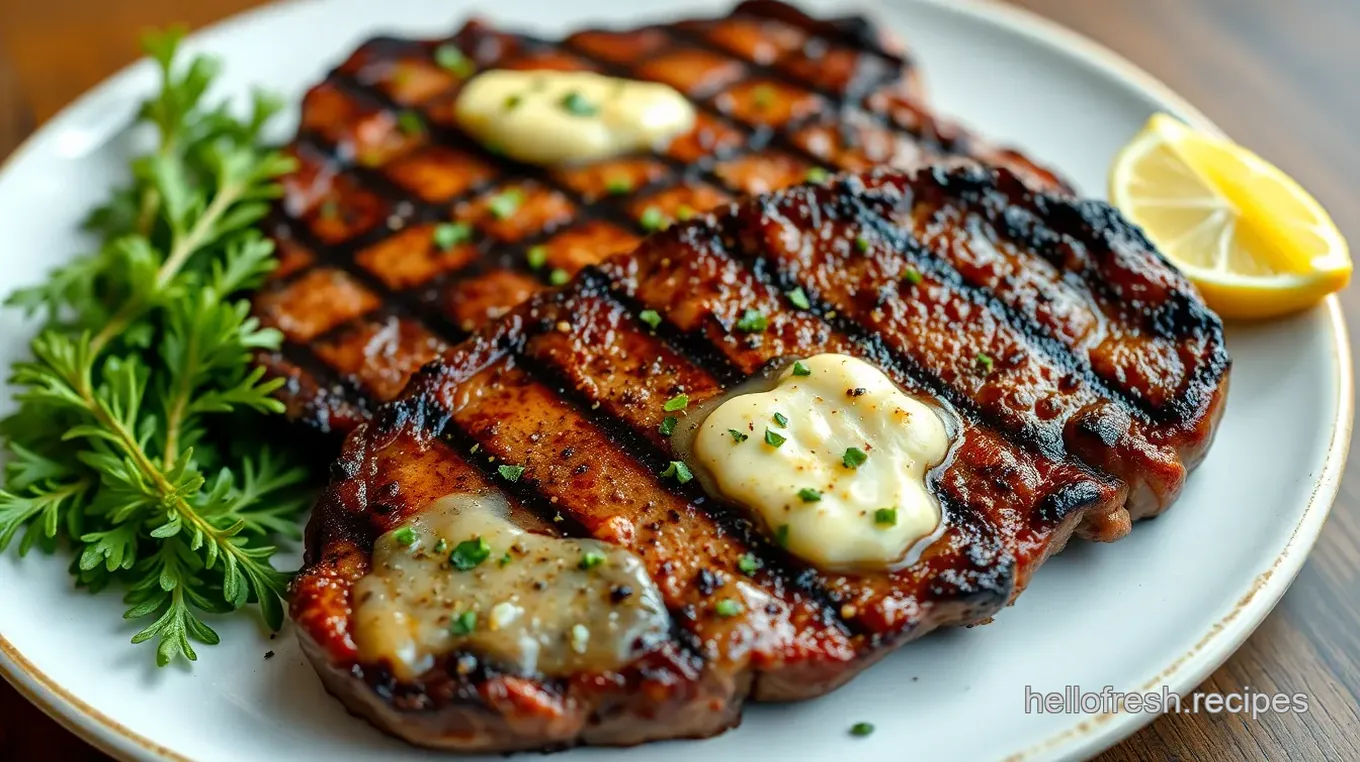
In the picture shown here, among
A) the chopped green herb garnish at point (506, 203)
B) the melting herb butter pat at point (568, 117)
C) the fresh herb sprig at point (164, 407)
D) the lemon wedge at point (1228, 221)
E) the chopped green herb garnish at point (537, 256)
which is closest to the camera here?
the fresh herb sprig at point (164, 407)

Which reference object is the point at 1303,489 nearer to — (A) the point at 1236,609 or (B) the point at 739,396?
(A) the point at 1236,609

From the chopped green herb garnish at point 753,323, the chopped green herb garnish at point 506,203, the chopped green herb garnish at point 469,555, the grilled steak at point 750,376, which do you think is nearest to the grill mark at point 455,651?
the grilled steak at point 750,376

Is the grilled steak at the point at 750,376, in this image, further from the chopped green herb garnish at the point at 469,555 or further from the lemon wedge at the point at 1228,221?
the lemon wedge at the point at 1228,221

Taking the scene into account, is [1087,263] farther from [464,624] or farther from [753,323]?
[464,624]

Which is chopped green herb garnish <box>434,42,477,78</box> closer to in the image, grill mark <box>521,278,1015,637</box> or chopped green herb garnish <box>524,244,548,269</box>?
chopped green herb garnish <box>524,244,548,269</box>

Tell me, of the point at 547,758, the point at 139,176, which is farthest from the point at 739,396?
the point at 139,176

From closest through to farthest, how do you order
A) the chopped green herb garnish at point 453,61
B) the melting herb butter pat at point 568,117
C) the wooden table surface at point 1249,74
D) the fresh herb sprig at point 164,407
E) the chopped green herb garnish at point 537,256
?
the fresh herb sprig at point 164,407 < the wooden table surface at point 1249,74 < the chopped green herb garnish at point 537,256 < the melting herb butter pat at point 568,117 < the chopped green herb garnish at point 453,61
